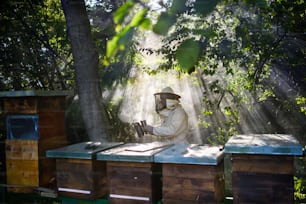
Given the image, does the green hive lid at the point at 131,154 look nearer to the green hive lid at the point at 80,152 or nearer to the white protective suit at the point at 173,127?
the green hive lid at the point at 80,152

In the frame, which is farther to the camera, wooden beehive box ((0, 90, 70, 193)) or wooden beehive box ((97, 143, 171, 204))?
wooden beehive box ((0, 90, 70, 193))

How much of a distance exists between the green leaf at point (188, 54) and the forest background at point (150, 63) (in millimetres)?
2001

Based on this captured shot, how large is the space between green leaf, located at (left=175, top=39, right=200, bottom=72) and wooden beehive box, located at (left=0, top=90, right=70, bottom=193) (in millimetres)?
1974

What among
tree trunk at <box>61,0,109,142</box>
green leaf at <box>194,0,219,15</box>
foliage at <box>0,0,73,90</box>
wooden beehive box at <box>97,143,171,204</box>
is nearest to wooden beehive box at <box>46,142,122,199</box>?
wooden beehive box at <box>97,143,171,204</box>

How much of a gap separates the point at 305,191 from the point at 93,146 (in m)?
4.40

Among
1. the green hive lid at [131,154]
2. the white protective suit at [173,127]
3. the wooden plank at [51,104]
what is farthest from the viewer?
the white protective suit at [173,127]

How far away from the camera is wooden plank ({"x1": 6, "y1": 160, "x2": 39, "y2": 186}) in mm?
2582

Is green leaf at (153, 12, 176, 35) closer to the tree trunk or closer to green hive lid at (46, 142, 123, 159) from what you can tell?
green hive lid at (46, 142, 123, 159)

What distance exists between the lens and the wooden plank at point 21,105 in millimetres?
2666

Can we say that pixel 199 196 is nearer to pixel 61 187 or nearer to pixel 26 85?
pixel 61 187

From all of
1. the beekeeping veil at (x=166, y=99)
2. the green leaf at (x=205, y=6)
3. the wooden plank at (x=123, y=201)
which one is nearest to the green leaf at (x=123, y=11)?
the green leaf at (x=205, y=6)

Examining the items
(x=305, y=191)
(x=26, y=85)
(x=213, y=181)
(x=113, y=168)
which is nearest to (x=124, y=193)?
(x=113, y=168)

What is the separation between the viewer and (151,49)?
5.26 meters

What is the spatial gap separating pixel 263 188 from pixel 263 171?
0.10 metres
